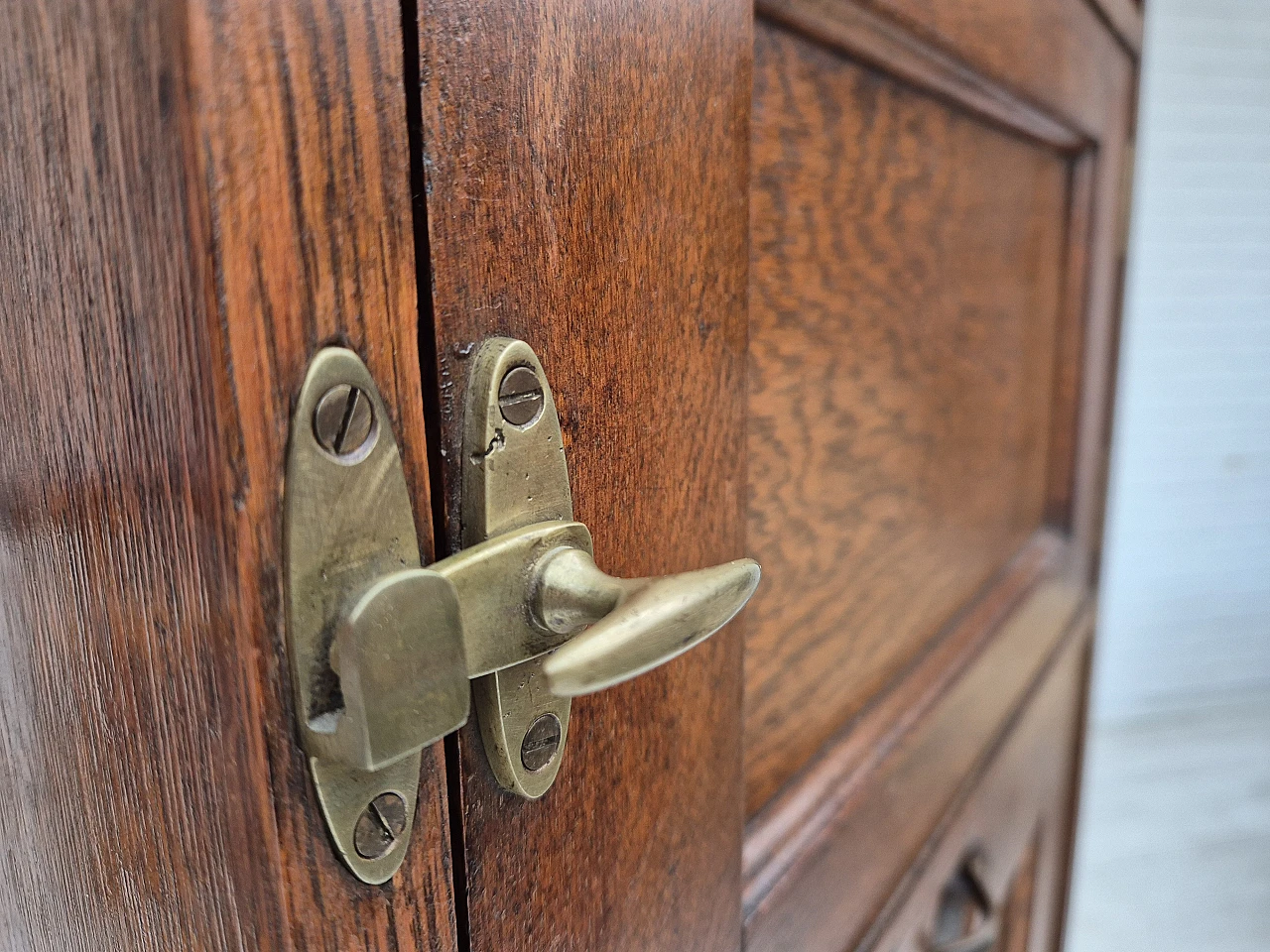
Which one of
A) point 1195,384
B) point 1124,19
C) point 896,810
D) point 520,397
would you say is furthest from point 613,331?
point 1195,384

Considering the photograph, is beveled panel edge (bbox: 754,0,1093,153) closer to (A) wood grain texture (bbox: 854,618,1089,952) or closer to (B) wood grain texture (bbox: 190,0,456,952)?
(B) wood grain texture (bbox: 190,0,456,952)

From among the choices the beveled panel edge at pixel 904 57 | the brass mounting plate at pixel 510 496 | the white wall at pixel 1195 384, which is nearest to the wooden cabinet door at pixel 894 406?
the beveled panel edge at pixel 904 57

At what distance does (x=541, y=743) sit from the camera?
0.18 metres

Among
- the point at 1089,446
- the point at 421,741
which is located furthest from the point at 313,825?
the point at 1089,446

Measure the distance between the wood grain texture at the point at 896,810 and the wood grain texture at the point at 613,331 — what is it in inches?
3.5

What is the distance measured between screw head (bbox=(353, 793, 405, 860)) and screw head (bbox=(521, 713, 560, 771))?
29 millimetres

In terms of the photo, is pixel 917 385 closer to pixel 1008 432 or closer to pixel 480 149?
pixel 1008 432

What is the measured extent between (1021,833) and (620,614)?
2.01ft

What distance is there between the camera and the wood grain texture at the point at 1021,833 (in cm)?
45

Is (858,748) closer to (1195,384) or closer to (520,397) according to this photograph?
(520,397)

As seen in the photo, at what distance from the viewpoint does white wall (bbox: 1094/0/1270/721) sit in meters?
1.61

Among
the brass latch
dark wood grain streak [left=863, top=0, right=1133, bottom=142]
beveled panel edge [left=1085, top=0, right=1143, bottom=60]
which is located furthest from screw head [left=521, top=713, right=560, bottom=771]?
beveled panel edge [left=1085, top=0, right=1143, bottom=60]

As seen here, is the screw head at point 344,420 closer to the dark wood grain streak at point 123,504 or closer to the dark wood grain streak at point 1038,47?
the dark wood grain streak at point 123,504

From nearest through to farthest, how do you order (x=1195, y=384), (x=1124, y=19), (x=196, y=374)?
(x=196, y=374) → (x=1124, y=19) → (x=1195, y=384)
